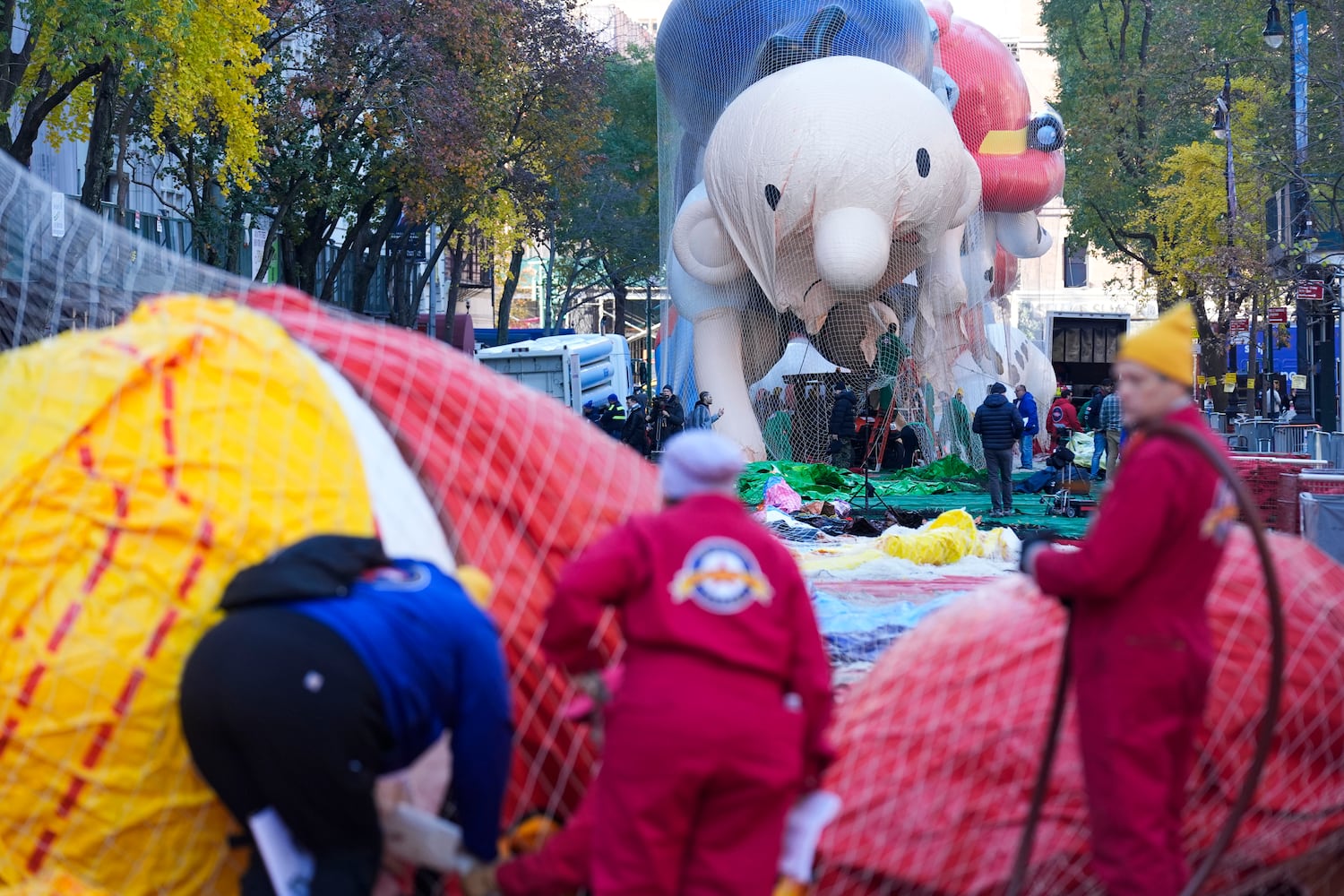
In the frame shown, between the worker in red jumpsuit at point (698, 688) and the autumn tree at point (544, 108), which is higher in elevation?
the autumn tree at point (544, 108)

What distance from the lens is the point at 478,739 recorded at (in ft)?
13.0

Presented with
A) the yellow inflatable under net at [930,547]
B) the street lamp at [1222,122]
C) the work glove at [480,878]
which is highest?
the street lamp at [1222,122]

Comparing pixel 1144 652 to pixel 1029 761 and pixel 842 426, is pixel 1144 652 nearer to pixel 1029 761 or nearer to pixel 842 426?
pixel 1029 761

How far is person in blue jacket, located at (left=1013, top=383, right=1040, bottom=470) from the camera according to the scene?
928 inches

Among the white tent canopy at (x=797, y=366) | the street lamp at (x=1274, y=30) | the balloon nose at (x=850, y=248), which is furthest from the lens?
the street lamp at (x=1274, y=30)

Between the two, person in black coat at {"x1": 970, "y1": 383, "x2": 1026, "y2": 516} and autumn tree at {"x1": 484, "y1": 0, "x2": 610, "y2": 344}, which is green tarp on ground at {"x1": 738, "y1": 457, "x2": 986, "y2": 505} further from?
autumn tree at {"x1": 484, "y1": 0, "x2": 610, "y2": 344}

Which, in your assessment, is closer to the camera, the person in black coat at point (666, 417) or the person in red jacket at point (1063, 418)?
the person in black coat at point (666, 417)

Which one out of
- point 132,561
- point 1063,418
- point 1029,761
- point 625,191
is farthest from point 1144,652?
point 625,191

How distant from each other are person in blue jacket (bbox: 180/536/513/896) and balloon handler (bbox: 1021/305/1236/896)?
59.7 inches

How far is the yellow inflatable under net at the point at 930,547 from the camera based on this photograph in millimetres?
11844

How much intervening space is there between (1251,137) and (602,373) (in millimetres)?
16094

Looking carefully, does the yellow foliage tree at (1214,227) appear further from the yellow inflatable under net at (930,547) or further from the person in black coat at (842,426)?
the yellow inflatable under net at (930,547)

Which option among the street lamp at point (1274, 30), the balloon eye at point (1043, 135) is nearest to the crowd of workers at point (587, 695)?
the street lamp at point (1274, 30)

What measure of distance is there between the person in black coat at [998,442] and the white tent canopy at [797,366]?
3.27m
